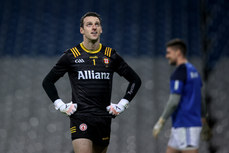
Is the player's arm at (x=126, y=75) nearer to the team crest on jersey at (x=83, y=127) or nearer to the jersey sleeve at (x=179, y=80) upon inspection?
the team crest on jersey at (x=83, y=127)

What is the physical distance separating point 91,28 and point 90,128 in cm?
105

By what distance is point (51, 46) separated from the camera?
21.8 ft

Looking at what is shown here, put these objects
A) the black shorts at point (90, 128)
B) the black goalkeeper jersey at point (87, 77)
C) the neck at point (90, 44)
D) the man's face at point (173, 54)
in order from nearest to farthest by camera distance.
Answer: the man's face at point (173, 54), the black shorts at point (90, 128), the black goalkeeper jersey at point (87, 77), the neck at point (90, 44)

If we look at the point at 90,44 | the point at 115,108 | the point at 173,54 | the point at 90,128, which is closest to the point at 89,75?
the point at 90,44

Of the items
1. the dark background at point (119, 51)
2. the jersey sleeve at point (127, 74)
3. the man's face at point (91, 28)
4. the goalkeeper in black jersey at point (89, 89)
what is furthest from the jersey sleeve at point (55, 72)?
the dark background at point (119, 51)

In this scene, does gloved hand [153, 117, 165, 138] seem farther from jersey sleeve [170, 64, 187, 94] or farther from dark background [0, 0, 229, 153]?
dark background [0, 0, 229, 153]

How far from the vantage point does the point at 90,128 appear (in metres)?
3.27

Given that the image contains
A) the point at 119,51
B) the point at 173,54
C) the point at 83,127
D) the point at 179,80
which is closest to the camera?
the point at 179,80

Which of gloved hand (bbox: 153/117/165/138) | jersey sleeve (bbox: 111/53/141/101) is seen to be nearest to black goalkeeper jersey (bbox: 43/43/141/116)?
jersey sleeve (bbox: 111/53/141/101)

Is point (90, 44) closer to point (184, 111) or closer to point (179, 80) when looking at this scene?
point (179, 80)

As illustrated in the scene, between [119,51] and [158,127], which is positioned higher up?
[119,51]

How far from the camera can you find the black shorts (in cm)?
324

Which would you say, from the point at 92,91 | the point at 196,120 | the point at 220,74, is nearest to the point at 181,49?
the point at 196,120

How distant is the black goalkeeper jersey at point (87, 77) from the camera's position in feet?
11.0
